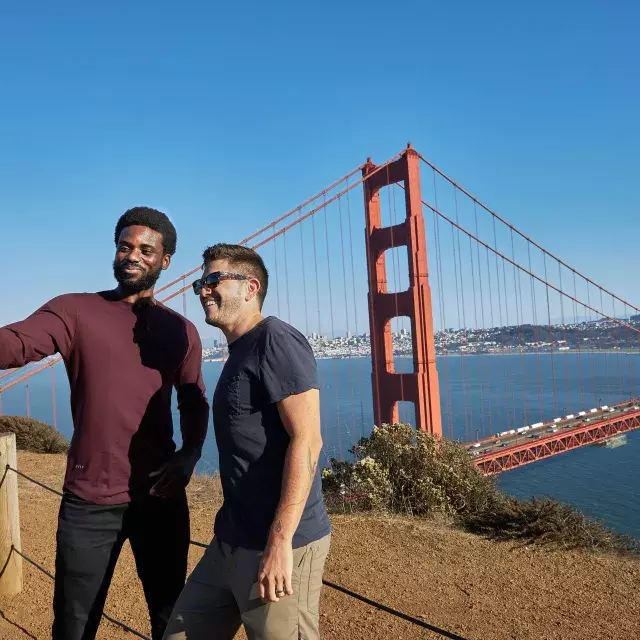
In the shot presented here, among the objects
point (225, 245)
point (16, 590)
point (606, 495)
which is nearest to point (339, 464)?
point (16, 590)

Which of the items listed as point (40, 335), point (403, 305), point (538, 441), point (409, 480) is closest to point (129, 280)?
point (40, 335)

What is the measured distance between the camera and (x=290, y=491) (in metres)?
1.28

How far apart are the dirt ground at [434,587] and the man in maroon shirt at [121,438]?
1767 mm

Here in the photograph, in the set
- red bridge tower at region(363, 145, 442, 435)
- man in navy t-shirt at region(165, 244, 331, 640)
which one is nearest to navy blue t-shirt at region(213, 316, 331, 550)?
man in navy t-shirt at region(165, 244, 331, 640)

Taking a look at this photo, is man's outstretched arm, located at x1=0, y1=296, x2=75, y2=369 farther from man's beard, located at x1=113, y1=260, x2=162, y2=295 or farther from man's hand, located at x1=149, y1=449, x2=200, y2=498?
man's hand, located at x1=149, y1=449, x2=200, y2=498

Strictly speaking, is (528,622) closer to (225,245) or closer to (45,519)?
(225,245)

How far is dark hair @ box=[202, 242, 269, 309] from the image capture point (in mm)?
1514

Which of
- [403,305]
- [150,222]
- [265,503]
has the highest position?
[403,305]

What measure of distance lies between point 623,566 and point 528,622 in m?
1.54

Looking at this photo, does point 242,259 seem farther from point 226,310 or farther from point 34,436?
point 34,436

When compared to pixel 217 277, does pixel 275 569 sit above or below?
below

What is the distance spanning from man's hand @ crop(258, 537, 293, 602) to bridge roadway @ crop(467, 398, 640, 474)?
48.7ft

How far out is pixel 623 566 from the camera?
4.48 meters

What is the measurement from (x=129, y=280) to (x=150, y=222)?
0.19 m
